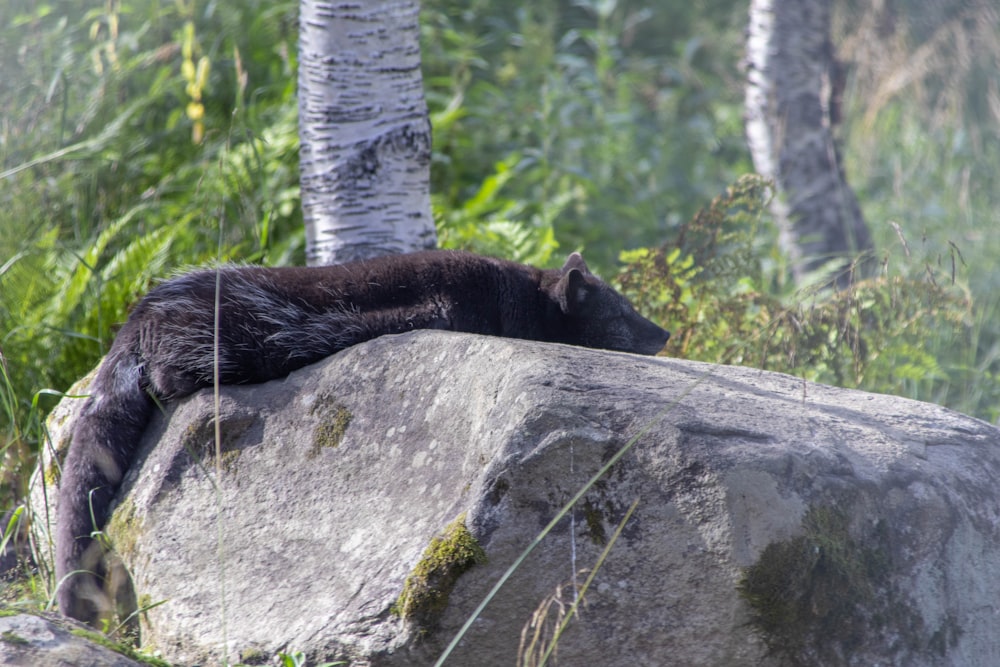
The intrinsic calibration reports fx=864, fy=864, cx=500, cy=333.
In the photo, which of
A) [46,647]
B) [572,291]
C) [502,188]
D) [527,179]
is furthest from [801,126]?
[46,647]

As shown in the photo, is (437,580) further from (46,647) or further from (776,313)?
(776,313)

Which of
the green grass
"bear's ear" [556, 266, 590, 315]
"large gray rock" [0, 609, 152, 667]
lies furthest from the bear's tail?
"bear's ear" [556, 266, 590, 315]

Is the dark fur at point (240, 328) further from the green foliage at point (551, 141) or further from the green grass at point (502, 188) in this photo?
the green foliage at point (551, 141)

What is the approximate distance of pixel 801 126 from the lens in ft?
21.0

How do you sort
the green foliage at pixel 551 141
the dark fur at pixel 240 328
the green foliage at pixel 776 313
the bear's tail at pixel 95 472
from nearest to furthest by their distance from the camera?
the bear's tail at pixel 95 472, the dark fur at pixel 240 328, the green foliage at pixel 776 313, the green foliage at pixel 551 141

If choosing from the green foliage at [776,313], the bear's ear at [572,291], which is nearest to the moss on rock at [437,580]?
the bear's ear at [572,291]

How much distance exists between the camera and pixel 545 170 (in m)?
6.46

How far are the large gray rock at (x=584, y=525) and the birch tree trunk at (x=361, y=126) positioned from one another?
1.71 meters

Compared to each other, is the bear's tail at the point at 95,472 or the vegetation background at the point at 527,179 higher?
the vegetation background at the point at 527,179

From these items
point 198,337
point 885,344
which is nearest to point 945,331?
point 885,344

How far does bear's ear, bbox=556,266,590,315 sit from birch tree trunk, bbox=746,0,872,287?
299cm

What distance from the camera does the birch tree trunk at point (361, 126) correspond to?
4.44m

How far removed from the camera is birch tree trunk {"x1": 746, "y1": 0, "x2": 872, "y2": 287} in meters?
6.34

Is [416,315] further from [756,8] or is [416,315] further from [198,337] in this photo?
[756,8]
